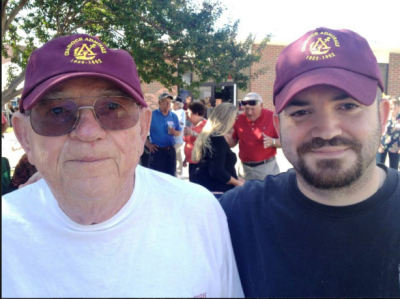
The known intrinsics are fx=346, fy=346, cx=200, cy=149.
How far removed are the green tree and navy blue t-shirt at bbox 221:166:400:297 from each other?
2.90 metres

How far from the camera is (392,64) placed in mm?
16906

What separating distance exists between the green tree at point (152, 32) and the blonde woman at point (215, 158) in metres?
0.61

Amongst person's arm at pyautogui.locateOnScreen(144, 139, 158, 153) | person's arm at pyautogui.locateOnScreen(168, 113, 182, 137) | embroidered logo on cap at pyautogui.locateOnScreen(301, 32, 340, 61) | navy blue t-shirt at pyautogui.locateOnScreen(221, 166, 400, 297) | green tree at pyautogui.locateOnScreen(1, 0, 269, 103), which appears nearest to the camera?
navy blue t-shirt at pyautogui.locateOnScreen(221, 166, 400, 297)

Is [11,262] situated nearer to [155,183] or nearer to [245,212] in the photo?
[155,183]

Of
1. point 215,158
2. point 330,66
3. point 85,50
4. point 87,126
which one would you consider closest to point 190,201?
Result: point 87,126

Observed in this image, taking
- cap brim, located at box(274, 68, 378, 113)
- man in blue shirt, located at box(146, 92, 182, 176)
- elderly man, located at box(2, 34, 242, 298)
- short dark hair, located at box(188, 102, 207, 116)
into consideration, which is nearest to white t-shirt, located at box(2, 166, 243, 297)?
elderly man, located at box(2, 34, 242, 298)

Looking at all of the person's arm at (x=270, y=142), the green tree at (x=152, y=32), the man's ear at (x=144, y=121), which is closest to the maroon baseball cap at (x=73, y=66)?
the man's ear at (x=144, y=121)

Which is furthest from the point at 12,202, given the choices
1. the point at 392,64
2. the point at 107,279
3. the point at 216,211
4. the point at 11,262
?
the point at 392,64

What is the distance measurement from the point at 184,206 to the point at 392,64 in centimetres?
1871

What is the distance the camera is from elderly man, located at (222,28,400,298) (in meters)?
1.36

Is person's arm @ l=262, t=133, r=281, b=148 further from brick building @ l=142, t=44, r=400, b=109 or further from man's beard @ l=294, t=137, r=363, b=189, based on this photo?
brick building @ l=142, t=44, r=400, b=109

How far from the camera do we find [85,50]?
1323mm

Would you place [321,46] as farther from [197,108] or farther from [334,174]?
[197,108]

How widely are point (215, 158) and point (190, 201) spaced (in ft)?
9.34
